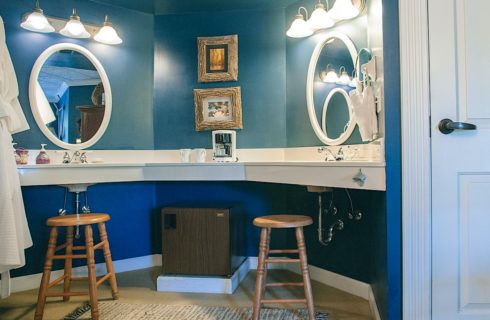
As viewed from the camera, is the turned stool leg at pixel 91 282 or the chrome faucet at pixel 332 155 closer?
the turned stool leg at pixel 91 282

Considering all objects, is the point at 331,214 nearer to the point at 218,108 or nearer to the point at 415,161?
the point at 415,161

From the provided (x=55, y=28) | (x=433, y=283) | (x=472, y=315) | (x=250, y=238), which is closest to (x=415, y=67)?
(x=433, y=283)

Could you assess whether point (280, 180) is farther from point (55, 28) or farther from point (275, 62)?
point (55, 28)

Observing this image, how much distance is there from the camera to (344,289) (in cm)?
237

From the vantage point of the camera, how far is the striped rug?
1.97 metres

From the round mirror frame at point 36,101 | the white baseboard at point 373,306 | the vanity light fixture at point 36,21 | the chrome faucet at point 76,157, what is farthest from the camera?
the chrome faucet at point 76,157

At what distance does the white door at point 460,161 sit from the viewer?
150cm

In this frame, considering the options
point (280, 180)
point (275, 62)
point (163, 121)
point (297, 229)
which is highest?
point (275, 62)

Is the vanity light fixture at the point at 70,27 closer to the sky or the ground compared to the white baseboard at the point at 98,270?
closer to the sky

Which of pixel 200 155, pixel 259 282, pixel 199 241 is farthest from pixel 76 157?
pixel 259 282

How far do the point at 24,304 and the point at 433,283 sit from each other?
89.8 inches

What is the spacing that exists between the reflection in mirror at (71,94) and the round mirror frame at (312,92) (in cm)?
163

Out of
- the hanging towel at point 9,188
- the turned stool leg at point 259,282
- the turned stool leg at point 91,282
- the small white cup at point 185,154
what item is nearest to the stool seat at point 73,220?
the turned stool leg at point 91,282

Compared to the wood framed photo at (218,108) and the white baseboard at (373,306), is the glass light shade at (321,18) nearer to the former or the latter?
the wood framed photo at (218,108)
